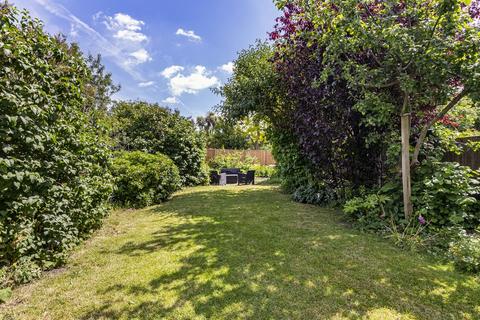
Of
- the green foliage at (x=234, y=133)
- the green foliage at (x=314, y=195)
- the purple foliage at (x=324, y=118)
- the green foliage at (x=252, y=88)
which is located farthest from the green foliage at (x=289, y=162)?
Answer: the green foliage at (x=234, y=133)

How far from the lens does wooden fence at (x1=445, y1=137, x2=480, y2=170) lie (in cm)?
458

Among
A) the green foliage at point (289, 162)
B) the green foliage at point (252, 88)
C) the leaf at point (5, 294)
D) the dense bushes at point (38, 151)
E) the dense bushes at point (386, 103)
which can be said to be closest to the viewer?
the dense bushes at point (38, 151)

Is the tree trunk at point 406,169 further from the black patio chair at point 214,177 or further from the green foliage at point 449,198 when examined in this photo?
the black patio chair at point 214,177

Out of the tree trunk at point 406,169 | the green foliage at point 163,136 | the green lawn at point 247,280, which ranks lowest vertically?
the green lawn at point 247,280

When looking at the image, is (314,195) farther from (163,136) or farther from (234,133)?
(234,133)

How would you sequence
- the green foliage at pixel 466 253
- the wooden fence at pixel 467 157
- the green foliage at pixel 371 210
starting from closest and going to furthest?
1. the green foliage at pixel 466 253
2. the green foliage at pixel 371 210
3. the wooden fence at pixel 467 157

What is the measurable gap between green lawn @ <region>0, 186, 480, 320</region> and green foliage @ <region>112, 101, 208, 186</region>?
568 centimetres

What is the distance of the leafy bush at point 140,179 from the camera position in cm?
635

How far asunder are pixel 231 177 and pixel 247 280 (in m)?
8.89

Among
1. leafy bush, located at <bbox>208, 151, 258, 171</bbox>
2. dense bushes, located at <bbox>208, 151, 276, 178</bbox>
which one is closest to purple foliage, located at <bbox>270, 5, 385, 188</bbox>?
dense bushes, located at <bbox>208, 151, 276, 178</bbox>

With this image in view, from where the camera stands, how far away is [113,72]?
1625 cm

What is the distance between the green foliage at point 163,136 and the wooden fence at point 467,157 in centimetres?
817

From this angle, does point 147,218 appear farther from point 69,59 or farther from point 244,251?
point 69,59

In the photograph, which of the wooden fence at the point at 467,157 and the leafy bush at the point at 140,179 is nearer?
the wooden fence at the point at 467,157
